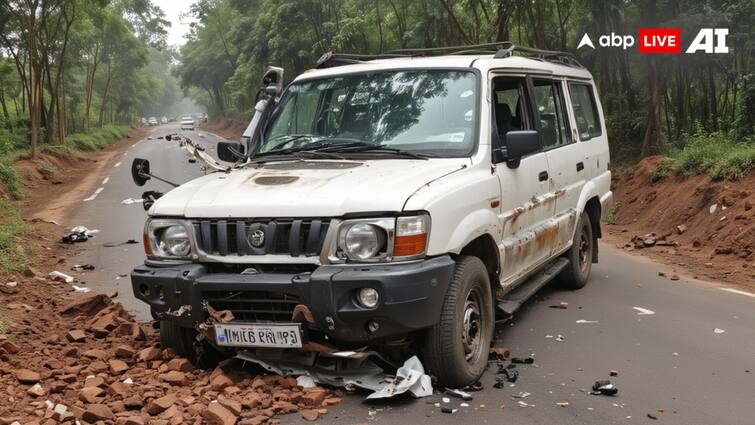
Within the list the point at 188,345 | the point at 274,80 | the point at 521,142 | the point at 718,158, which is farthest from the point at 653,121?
the point at 188,345

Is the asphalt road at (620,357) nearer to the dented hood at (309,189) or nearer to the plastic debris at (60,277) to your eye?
the plastic debris at (60,277)

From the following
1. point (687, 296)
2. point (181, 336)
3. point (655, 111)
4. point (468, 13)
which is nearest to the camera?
point (181, 336)

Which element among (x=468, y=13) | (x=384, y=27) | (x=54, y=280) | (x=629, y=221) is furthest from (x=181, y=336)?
(x=384, y=27)

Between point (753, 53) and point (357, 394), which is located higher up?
point (753, 53)

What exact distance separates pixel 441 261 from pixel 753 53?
15.3 metres

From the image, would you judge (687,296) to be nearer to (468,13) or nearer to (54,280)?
(54,280)

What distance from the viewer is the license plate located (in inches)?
156

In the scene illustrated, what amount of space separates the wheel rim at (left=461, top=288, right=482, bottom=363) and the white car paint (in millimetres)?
403

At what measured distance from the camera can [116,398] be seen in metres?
4.07

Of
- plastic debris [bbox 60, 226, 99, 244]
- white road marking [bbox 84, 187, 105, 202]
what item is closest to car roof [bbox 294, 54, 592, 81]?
plastic debris [bbox 60, 226, 99, 244]

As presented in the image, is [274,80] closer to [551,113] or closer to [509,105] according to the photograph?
[509,105]

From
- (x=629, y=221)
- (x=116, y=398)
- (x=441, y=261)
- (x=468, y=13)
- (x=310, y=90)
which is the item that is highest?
(x=468, y=13)

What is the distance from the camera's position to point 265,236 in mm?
4039

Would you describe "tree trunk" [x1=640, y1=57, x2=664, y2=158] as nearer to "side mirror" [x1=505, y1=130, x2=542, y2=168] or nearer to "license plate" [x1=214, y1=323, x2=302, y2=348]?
"side mirror" [x1=505, y1=130, x2=542, y2=168]
